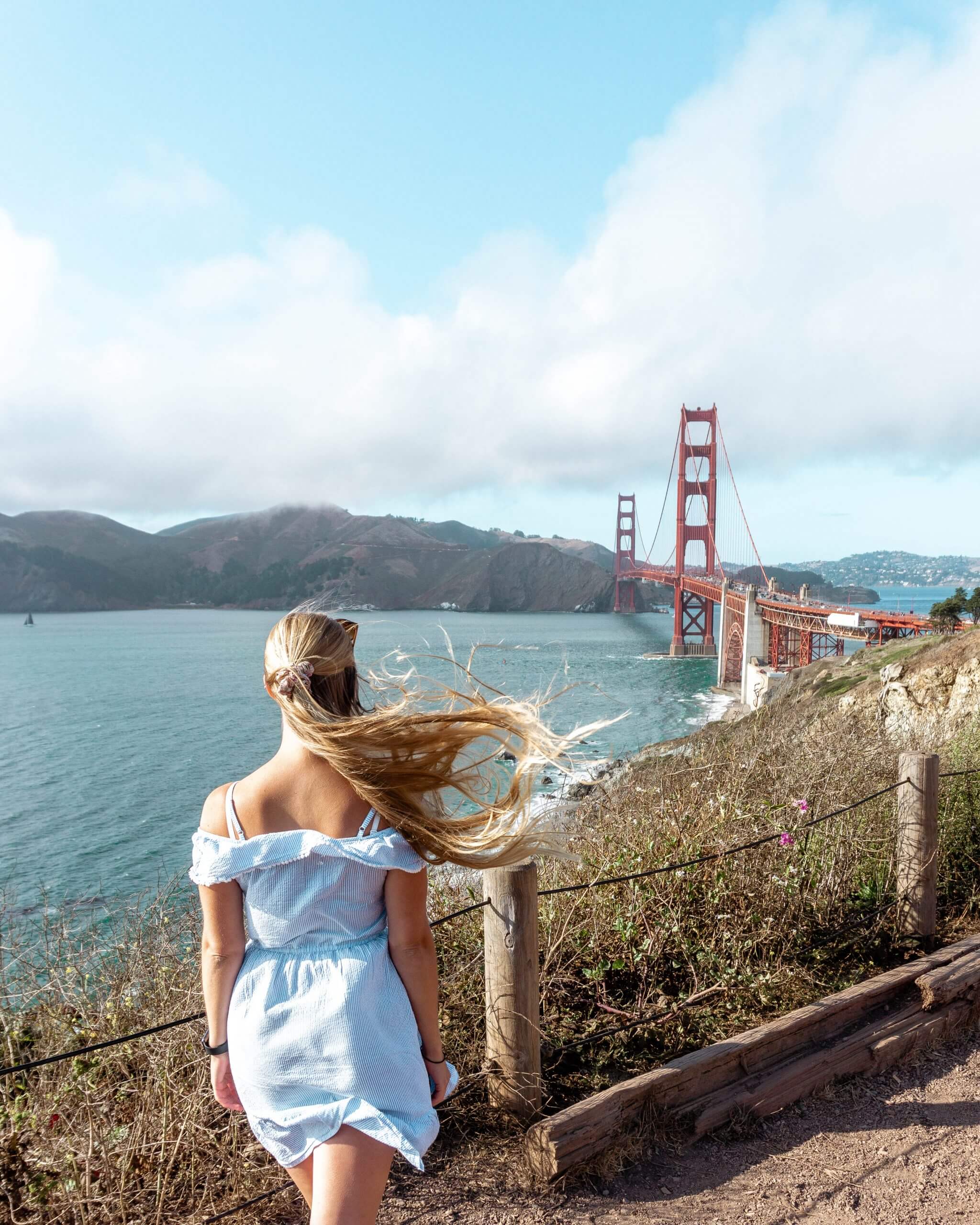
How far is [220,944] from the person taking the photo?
1.60 meters

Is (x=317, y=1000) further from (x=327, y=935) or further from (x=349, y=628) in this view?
(x=349, y=628)

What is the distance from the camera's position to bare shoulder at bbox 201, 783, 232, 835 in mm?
1562

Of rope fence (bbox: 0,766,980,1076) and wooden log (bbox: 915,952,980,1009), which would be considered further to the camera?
wooden log (bbox: 915,952,980,1009)

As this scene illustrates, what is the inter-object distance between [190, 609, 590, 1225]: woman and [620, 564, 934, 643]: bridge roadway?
88.9ft

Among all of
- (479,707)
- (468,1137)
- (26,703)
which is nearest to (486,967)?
(468,1137)

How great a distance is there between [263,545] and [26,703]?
8193 cm

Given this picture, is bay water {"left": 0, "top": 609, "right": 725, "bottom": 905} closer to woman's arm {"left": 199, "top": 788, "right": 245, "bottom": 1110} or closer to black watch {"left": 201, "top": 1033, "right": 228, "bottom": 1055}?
woman's arm {"left": 199, "top": 788, "right": 245, "bottom": 1110}

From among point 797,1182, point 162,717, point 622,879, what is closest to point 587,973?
point 622,879

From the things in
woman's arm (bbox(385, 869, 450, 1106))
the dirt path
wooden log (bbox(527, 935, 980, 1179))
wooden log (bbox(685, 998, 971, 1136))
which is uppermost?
woman's arm (bbox(385, 869, 450, 1106))

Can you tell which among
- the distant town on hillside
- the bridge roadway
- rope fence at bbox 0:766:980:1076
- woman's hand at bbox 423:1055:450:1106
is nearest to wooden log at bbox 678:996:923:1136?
rope fence at bbox 0:766:980:1076

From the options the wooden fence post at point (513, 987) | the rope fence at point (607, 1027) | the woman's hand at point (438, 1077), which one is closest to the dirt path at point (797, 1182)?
the wooden fence post at point (513, 987)

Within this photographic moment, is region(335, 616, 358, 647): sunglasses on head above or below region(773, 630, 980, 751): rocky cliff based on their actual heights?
above

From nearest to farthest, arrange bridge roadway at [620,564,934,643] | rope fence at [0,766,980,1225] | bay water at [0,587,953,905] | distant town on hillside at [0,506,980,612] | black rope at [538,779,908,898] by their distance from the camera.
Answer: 1. rope fence at [0,766,980,1225]
2. black rope at [538,779,908,898]
3. bay water at [0,587,953,905]
4. bridge roadway at [620,564,934,643]
5. distant town on hillside at [0,506,980,612]

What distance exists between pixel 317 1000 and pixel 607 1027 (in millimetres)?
1851
